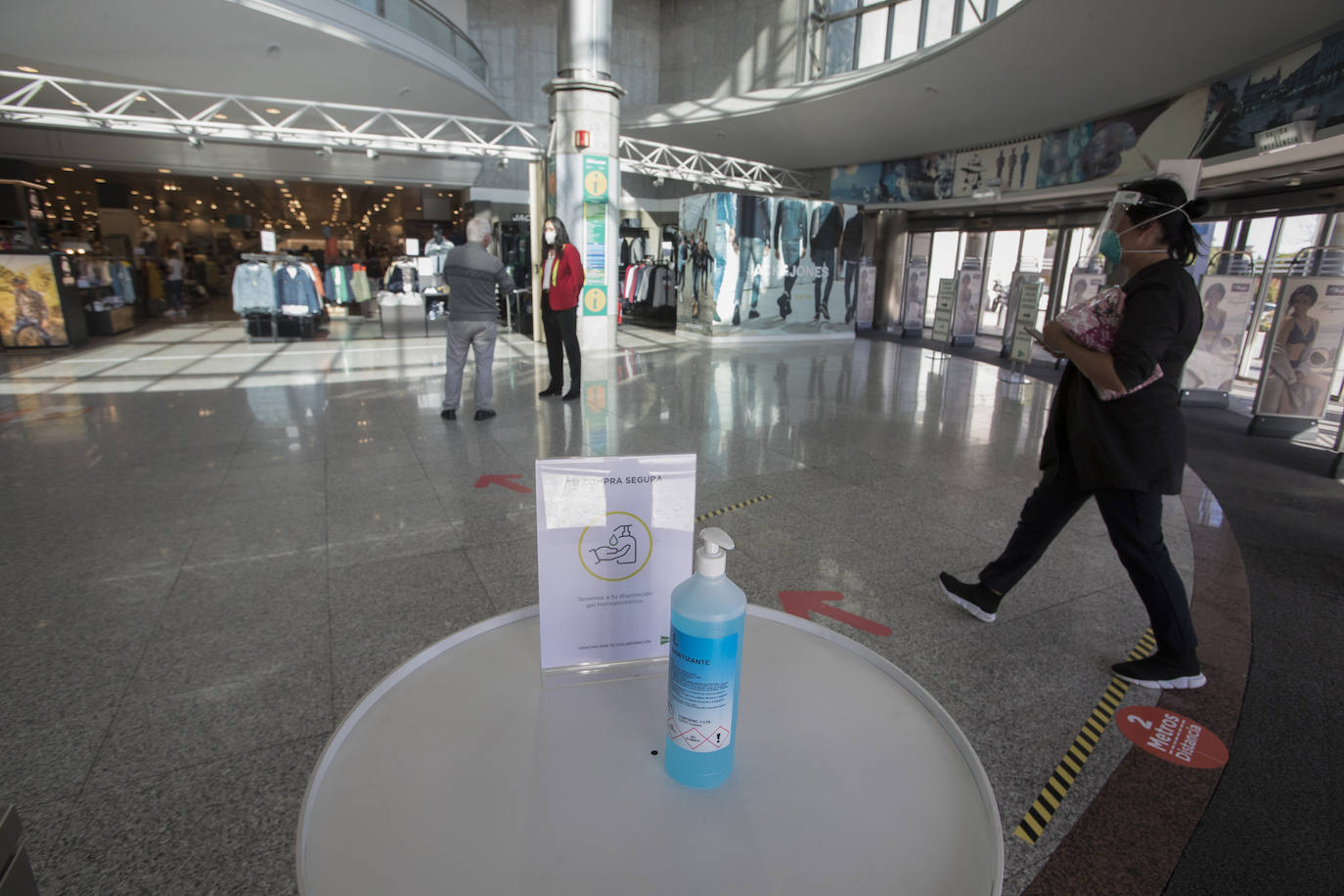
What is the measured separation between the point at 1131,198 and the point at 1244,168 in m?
5.79

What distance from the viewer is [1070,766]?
201 centimetres

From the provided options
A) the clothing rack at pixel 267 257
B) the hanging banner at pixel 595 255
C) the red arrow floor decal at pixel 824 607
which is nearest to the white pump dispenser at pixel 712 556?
the red arrow floor decal at pixel 824 607

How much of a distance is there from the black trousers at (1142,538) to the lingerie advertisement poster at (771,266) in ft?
33.3

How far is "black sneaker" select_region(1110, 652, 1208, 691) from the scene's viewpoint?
7.86 feet

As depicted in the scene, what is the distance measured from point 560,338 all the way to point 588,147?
3870 mm

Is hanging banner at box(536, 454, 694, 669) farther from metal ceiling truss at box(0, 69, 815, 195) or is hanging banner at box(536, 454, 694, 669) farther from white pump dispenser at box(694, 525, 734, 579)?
metal ceiling truss at box(0, 69, 815, 195)

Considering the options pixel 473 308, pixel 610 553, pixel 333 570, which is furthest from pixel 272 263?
pixel 610 553

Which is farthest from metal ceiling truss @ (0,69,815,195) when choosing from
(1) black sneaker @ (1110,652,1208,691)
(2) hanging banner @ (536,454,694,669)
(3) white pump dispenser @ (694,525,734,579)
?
(1) black sneaker @ (1110,652,1208,691)

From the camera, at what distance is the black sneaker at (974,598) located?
109 inches

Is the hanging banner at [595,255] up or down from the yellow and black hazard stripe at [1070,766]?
up

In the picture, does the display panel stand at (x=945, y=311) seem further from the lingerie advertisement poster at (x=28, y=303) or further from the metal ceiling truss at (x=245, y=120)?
the lingerie advertisement poster at (x=28, y=303)

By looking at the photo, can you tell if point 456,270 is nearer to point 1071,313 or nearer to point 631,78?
point 1071,313

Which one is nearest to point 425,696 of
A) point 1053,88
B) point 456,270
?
point 456,270

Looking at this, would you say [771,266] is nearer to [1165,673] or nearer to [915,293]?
[915,293]
